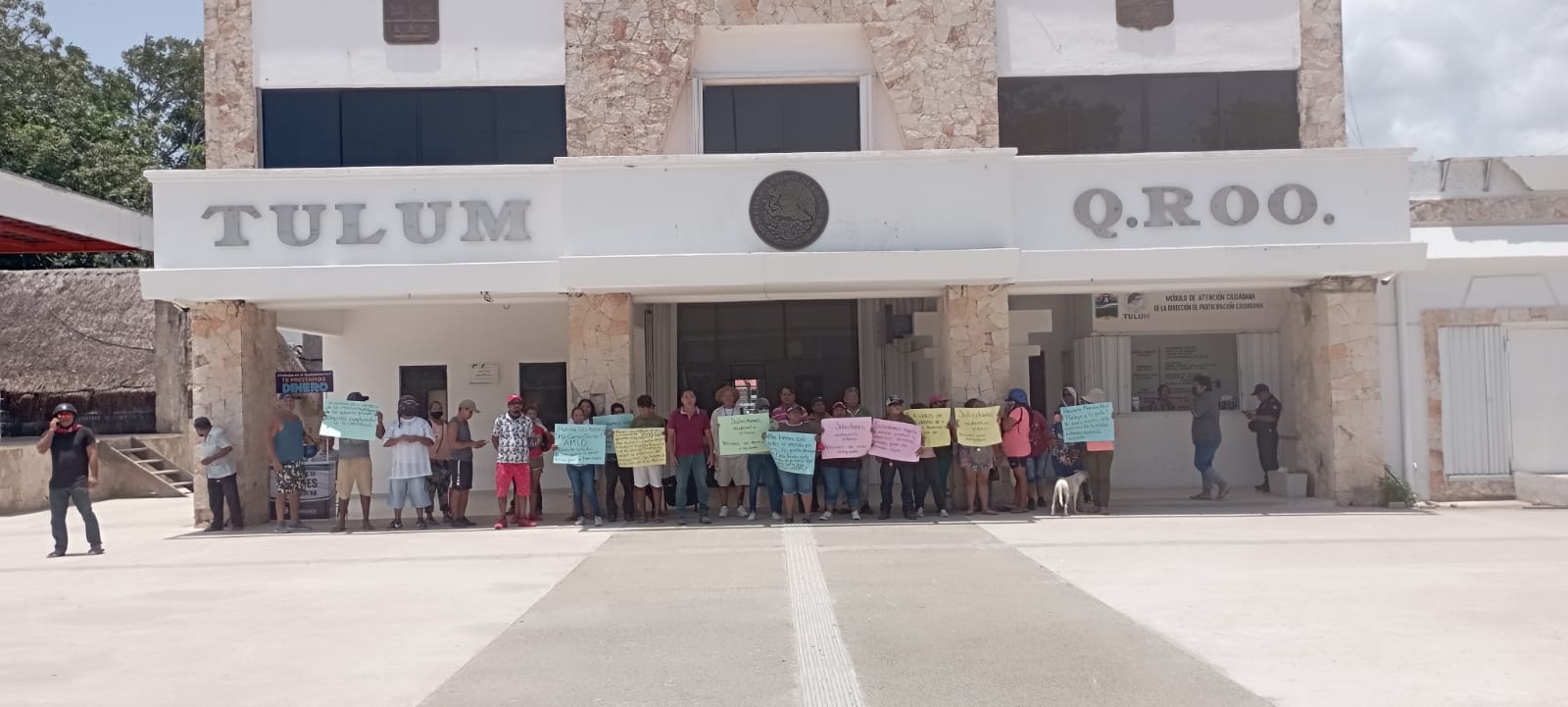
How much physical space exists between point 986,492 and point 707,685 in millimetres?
8828

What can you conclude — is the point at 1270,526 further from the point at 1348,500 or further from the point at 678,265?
the point at 678,265

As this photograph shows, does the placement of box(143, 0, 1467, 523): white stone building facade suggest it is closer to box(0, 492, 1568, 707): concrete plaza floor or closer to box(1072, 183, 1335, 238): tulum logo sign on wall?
box(1072, 183, 1335, 238): tulum logo sign on wall

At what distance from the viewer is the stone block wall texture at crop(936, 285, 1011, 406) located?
50.3 feet

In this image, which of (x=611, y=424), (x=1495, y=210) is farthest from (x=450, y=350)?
(x=1495, y=210)

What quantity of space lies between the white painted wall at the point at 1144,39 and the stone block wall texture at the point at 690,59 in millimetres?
576

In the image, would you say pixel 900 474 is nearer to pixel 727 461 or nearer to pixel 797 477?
pixel 797 477

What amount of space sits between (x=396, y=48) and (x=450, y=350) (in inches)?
217

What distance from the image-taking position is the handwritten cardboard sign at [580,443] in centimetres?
1455

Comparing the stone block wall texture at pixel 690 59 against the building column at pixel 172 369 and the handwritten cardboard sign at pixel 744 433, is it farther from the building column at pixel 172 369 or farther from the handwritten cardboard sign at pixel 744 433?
the building column at pixel 172 369

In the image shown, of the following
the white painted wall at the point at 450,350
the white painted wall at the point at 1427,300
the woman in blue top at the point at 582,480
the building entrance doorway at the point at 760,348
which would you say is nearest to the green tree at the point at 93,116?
the white painted wall at the point at 450,350

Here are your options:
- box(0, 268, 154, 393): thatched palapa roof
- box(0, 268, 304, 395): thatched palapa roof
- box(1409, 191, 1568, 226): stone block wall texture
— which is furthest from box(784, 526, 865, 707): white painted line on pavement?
box(0, 268, 154, 393): thatched palapa roof

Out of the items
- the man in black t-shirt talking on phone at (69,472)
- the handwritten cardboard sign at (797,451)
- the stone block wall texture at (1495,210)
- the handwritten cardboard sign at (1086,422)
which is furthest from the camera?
the stone block wall texture at (1495,210)

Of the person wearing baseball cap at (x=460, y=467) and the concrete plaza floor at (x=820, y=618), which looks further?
the person wearing baseball cap at (x=460, y=467)

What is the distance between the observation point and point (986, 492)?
15.2 meters
